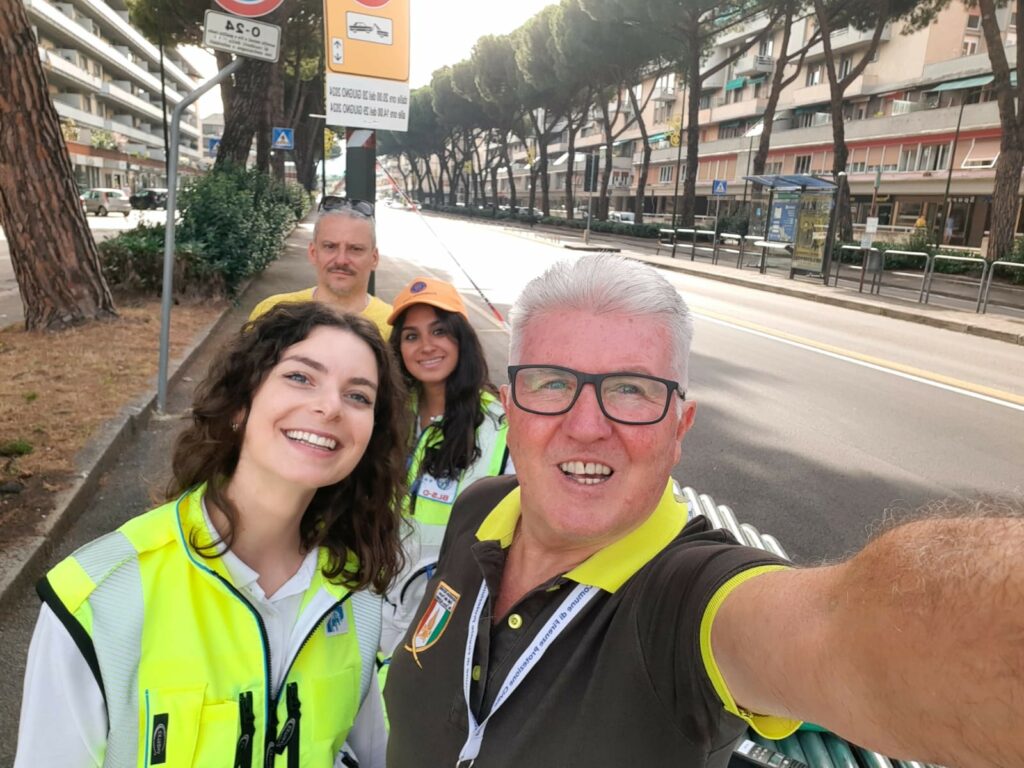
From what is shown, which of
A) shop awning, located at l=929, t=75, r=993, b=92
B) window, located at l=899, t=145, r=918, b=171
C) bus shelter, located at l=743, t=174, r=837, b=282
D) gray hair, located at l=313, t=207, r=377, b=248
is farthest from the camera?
window, located at l=899, t=145, r=918, b=171

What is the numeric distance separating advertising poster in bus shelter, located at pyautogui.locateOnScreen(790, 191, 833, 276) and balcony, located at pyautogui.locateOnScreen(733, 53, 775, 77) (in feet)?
134

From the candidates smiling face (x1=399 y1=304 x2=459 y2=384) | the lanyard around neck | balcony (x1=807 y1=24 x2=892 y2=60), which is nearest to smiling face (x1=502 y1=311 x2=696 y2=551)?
the lanyard around neck

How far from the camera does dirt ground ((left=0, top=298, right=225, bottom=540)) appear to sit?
4.02 meters

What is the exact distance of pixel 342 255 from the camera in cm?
371

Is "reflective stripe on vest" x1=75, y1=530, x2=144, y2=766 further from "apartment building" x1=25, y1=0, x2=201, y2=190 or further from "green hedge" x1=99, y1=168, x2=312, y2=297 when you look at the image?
"apartment building" x1=25, y1=0, x2=201, y2=190

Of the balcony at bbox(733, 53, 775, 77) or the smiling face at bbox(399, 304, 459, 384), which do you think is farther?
the balcony at bbox(733, 53, 775, 77)

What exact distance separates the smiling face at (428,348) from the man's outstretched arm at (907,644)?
190 cm

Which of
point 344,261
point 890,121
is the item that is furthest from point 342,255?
point 890,121

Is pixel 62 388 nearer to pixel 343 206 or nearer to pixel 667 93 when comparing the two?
pixel 343 206

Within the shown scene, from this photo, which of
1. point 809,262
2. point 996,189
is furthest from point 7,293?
point 996,189

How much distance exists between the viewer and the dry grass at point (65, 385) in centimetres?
419

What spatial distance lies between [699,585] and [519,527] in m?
0.53

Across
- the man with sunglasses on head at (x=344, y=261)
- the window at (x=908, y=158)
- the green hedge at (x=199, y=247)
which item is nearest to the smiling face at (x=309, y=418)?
the man with sunglasses on head at (x=344, y=261)

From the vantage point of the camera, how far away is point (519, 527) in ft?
5.16
